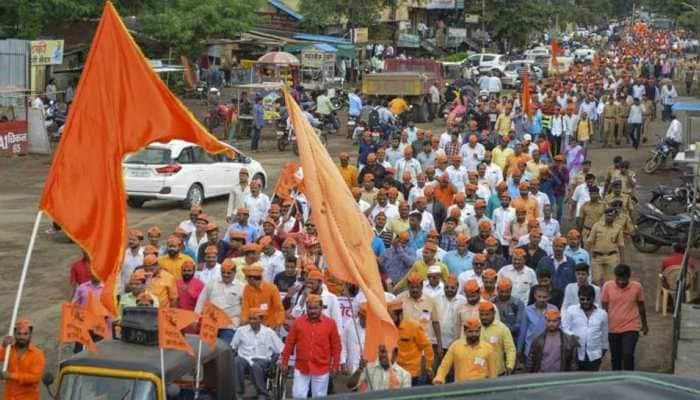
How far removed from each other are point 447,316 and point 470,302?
38 centimetres

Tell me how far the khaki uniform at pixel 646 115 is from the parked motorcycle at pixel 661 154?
3818 millimetres

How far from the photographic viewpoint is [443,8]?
72.9m

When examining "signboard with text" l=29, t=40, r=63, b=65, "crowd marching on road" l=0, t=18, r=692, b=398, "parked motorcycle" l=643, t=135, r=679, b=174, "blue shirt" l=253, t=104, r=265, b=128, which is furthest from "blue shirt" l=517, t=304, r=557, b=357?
"signboard with text" l=29, t=40, r=63, b=65

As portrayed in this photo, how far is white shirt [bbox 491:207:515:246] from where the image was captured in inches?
587

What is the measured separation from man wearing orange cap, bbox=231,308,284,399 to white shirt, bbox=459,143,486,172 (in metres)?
8.77

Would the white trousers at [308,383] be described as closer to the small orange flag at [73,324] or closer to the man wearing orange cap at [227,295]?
the man wearing orange cap at [227,295]

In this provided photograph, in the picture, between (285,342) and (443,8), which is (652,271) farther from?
(443,8)

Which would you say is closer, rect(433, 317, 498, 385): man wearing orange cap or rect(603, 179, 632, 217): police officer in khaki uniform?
rect(433, 317, 498, 385): man wearing orange cap

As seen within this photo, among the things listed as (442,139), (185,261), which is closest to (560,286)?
(185,261)

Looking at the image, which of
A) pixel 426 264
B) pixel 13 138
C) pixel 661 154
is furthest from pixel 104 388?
pixel 13 138

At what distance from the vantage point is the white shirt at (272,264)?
1272 centimetres

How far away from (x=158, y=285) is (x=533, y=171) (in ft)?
25.9

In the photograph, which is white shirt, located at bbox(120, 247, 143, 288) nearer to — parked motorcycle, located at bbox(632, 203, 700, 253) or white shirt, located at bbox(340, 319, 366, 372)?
white shirt, located at bbox(340, 319, 366, 372)

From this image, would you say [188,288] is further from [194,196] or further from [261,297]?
[194,196]
